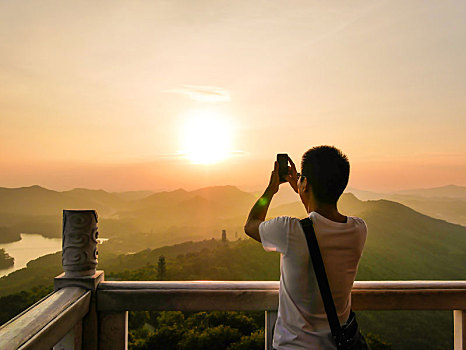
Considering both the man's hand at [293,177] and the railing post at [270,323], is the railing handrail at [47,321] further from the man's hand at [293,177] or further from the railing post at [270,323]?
the man's hand at [293,177]

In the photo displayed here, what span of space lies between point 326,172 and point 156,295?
1.61 metres

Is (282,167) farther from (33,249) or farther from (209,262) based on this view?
(209,262)

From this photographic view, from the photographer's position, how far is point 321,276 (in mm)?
1710

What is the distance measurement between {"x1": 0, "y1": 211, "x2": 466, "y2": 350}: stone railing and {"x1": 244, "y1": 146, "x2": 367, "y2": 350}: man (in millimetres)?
909

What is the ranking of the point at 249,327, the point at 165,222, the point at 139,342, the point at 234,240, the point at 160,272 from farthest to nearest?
the point at 165,222, the point at 234,240, the point at 160,272, the point at 139,342, the point at 249,327

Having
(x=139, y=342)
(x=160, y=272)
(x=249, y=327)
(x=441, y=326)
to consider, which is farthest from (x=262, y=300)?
(x=441, y=326)

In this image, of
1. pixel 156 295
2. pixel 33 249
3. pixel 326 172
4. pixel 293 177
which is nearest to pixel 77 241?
pixel 156 295

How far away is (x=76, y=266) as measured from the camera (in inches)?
107

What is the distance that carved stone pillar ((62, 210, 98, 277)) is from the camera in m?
2.70

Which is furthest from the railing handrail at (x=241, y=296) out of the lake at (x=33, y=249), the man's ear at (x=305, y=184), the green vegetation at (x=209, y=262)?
the green vegetation at (x=209, y=262)

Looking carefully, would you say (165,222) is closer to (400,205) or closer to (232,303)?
(232,303)

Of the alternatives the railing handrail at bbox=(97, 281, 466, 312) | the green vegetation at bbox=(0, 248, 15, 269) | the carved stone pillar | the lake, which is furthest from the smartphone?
the green vegetation at bbox=(0, 248, 15, 269)

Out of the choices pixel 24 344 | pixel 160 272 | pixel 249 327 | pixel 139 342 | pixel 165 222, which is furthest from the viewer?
pixel 165 222

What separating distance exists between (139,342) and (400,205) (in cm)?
6433
